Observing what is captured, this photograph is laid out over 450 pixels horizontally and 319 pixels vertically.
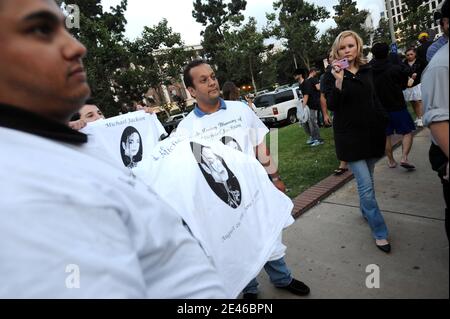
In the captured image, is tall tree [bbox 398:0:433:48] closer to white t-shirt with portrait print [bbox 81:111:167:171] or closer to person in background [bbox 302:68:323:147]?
person in background [bbox 302:68:323:147]

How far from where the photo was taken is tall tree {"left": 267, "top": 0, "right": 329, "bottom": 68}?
1575 inches

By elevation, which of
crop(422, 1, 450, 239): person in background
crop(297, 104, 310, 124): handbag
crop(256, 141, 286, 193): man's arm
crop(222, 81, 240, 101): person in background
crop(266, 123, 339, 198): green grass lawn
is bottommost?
crop(266, 123, 339, 198): green grass lawn

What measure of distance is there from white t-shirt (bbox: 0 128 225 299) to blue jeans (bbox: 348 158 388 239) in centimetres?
261

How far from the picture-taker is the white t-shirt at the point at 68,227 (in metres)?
0.63

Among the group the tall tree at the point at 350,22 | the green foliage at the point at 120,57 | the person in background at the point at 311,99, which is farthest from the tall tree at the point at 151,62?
the tall tree at the point at 350,22

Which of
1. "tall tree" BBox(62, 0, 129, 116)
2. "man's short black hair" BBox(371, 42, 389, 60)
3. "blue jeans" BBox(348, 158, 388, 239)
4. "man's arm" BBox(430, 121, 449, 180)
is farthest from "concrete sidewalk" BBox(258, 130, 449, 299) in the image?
"tall tree" BBox(62, 0, 129, 116)

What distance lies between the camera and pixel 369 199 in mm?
3002

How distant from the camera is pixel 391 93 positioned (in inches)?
194

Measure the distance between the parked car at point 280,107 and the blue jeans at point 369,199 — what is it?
38.3 feet

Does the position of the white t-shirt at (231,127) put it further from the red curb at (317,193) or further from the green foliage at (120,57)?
the green foliage at (120,57)

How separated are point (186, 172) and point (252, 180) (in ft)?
1.87

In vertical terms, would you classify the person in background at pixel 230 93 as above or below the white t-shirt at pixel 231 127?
above

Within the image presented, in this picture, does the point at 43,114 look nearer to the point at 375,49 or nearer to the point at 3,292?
the point at 3,292

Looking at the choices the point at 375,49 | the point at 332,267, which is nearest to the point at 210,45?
the point at 375,49
